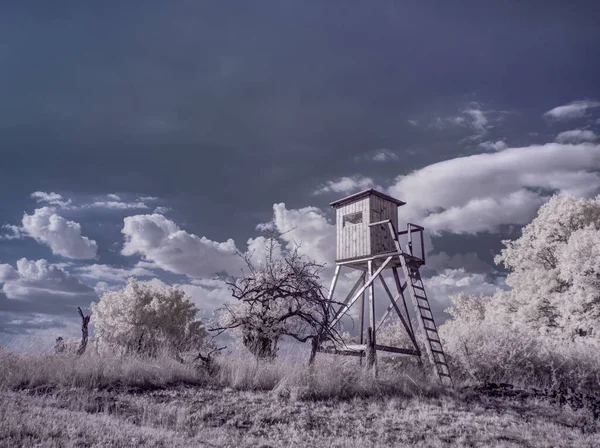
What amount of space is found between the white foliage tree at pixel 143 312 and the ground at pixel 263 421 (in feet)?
71.7

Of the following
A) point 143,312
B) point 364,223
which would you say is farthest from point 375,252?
point 143,312

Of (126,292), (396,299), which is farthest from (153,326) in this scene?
(396,299)

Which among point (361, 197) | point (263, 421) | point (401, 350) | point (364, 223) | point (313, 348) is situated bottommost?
point (263, 421)

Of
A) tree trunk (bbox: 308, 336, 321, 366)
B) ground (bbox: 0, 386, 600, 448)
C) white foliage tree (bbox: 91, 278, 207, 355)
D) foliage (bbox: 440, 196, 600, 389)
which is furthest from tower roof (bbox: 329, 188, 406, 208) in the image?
white foliage tree (bbox: 91, 278, 207, 355)

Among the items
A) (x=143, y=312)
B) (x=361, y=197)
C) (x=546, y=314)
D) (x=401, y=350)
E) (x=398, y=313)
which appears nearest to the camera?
(x=401, y=350)

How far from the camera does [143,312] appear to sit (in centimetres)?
3262

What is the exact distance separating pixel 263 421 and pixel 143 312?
85.8 ft

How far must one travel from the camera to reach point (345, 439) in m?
7.84

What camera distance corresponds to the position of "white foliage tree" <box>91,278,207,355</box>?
31844 millimetres

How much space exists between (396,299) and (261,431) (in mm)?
12431

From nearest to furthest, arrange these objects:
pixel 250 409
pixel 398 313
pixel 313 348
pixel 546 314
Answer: pixel 250 409 < pixel 313 348 < pixel 398 313 < pixel 546 314

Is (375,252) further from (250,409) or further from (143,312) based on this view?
(143,312)

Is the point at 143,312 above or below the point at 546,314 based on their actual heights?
below

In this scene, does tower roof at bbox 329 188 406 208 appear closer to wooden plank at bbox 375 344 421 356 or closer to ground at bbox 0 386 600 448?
wooden plank at bbox 375 344 421 356
